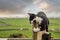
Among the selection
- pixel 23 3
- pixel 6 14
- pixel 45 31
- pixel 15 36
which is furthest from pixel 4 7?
pixel 45 31

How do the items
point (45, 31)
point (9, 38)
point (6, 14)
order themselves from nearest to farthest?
1. point (45, 31)
2. point (9, 38)
3. point (6, 14)

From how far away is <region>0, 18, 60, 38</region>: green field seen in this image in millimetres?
3074

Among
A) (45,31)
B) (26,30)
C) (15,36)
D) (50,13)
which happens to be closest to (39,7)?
(50,13)

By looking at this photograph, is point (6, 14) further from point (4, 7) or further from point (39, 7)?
point (39, 7)

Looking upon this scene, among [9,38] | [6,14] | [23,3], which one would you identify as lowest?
[9,38]

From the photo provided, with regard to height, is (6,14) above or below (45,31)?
above

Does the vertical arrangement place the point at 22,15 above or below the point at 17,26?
above

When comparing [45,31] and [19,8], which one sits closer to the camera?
[45,31]

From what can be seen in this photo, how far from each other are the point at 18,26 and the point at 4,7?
0.44m

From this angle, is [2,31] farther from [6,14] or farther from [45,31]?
[45,31]

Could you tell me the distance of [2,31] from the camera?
308 centimetres

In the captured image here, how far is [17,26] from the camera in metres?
3.12

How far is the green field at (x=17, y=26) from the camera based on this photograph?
3.07m

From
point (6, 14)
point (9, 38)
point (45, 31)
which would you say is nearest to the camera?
point (45, 31)
